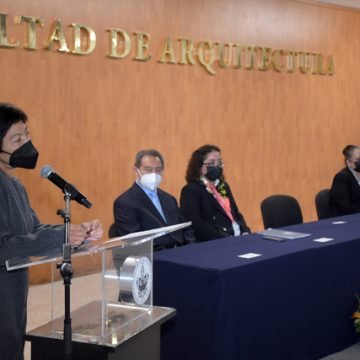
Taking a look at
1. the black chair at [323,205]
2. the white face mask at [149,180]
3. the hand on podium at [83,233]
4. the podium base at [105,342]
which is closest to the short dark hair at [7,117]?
the hand on podium at [83,233]

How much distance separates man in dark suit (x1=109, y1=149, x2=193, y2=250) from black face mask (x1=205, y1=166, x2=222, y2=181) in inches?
22.8

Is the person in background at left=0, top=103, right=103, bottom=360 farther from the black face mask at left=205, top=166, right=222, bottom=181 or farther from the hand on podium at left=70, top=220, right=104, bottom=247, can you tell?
the black face mask at left=205, top=166, right=222, bottom=181

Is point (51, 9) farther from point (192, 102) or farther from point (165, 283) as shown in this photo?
point (165, 283)

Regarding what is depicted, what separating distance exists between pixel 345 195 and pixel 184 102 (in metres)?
2.13

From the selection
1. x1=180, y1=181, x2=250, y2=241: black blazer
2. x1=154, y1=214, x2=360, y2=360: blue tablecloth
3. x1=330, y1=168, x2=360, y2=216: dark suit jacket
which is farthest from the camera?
x1=330, y1=168, x2=360, y2=216: dark suit jacket

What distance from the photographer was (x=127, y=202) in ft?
14.2

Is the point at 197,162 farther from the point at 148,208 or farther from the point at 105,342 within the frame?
the point at 105,342

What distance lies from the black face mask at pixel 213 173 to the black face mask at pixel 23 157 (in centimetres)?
264

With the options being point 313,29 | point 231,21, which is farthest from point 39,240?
point 313,29

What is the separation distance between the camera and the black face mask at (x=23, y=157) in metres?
2.54

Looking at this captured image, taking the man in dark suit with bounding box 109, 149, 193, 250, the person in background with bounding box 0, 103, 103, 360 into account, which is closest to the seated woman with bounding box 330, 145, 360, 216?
the man in dark suit with bounding box 109, 149, 193, 250

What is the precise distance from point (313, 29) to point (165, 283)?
629 centimetres

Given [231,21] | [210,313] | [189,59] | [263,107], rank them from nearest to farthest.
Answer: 1. [210,313]
2. [189,59]
3. [231,21]
4. [263,107]

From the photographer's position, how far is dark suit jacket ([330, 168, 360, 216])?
6.38 meters
